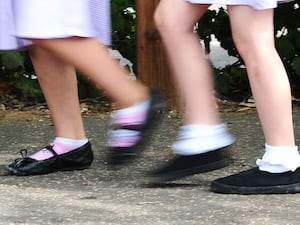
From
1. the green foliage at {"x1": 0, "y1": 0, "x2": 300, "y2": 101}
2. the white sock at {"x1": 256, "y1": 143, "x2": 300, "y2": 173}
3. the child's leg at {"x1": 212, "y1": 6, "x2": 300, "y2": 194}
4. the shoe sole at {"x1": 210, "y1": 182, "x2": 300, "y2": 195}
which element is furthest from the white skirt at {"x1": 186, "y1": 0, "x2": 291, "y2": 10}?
the green foliage at {"x1": 0, "y1": 0, "x2": 300, "y2": 101}

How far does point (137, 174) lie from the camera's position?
3.57m

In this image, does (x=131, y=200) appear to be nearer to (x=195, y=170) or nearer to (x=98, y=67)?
(x=195, y=170)

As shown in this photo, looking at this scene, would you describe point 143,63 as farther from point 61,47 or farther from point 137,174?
point 61,47

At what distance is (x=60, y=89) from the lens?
359cm

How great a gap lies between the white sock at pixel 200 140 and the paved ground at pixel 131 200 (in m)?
0.17

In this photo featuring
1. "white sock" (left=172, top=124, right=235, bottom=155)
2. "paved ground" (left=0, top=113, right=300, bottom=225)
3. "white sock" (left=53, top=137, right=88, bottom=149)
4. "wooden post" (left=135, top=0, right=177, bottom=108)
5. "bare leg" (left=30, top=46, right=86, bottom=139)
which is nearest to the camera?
"paved ground" (left=0, top=113, right=300, bottom=225)

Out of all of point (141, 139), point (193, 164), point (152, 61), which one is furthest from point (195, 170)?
point (152, 61)

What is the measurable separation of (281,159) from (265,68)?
0.34 meters

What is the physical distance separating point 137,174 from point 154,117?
1.60 feet

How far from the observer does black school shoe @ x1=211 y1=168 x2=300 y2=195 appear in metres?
3.18

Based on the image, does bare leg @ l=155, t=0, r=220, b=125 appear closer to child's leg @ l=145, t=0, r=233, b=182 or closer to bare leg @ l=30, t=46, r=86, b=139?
child's leg @ l=145, t=0, r=233, b=182

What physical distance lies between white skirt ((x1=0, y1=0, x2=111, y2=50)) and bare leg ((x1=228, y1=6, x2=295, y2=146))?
502 mm

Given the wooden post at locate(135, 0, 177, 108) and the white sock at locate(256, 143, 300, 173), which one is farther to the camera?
the wooden post at locate(135, 0, 177, 108)

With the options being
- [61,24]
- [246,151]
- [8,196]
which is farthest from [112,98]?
[246,151]
